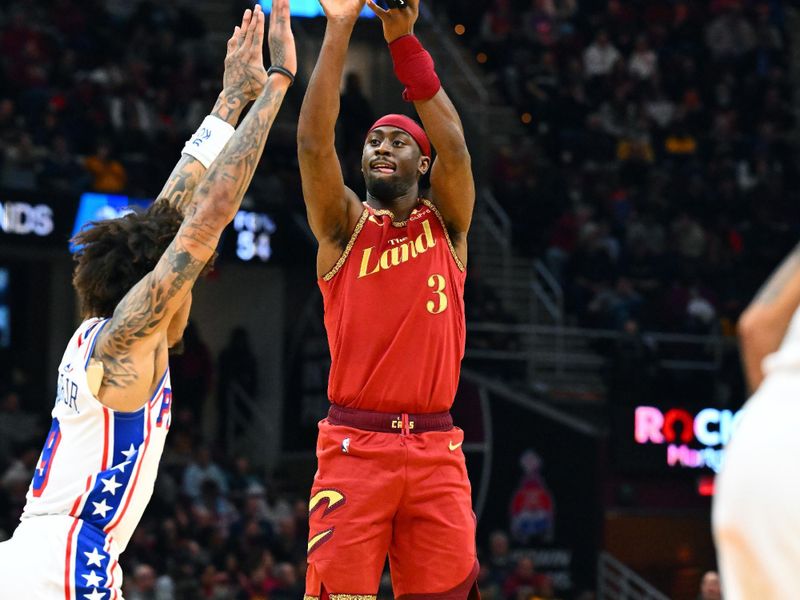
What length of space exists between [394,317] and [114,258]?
133cm

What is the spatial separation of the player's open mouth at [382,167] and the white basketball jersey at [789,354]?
2998 mm

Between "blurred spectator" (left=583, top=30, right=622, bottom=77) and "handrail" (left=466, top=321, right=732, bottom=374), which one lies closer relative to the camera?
"handrail" (left=466, top=321, right=732, bottom=374)

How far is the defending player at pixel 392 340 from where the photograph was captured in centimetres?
559

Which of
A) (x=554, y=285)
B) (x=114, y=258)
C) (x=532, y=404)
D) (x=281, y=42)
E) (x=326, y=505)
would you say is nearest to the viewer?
(x=114, y=258)

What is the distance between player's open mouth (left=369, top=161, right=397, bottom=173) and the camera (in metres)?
5.92

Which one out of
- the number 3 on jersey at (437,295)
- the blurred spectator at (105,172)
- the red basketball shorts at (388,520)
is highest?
the blurred spectator at (105,172)

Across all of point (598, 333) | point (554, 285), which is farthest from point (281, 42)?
point (554, 285)

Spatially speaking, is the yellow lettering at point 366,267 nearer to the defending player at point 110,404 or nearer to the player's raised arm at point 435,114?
the player's raised arm at point 435,114

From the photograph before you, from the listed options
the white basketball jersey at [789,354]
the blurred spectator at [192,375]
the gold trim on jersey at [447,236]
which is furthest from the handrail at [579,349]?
the white basketball jersey at [789,354]

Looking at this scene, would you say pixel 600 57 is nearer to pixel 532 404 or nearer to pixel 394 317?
pixel 532 404

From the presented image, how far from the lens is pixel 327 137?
5.77m

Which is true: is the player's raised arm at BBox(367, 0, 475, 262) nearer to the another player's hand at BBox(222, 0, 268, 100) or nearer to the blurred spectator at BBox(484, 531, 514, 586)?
the another player's hand at BBox(222, 0, 268, 100)

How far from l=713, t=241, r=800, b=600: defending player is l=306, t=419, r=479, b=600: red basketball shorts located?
102 inches

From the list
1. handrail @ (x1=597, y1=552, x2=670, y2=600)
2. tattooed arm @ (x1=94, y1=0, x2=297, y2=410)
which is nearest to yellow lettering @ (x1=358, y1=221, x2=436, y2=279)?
tattooed arm @ (x1=94, y1=0, x2=297, y2=410)
